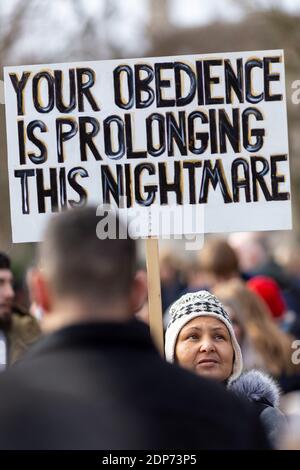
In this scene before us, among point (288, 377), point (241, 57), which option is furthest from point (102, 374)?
point (288, 377)

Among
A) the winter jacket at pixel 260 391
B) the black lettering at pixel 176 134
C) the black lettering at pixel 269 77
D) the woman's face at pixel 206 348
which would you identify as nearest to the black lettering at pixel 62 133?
the black lettering at pixel 176 134

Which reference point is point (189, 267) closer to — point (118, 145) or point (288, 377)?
point (288, 377)

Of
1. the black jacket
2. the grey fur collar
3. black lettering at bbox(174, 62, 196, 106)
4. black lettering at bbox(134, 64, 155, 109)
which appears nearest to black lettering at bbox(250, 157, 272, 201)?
black lettering at bbox(174, 62, 196, 106)

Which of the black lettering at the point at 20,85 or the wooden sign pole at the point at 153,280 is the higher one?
the black lettering at the point at 20,85

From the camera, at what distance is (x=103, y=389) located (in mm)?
2887

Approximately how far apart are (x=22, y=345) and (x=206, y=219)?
6.33ft

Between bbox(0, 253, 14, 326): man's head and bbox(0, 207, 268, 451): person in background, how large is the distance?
13.1ft

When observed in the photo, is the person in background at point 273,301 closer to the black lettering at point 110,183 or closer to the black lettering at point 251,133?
the black lettering at point 251,133

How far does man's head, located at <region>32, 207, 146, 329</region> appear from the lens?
120 inches

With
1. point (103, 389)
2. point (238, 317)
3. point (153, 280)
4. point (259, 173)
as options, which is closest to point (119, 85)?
point (259, 173)

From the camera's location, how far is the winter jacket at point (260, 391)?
4680 millimetres

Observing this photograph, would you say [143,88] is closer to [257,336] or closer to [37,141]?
[37,141]

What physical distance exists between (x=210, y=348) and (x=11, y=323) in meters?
2.46

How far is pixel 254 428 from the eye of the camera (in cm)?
299
